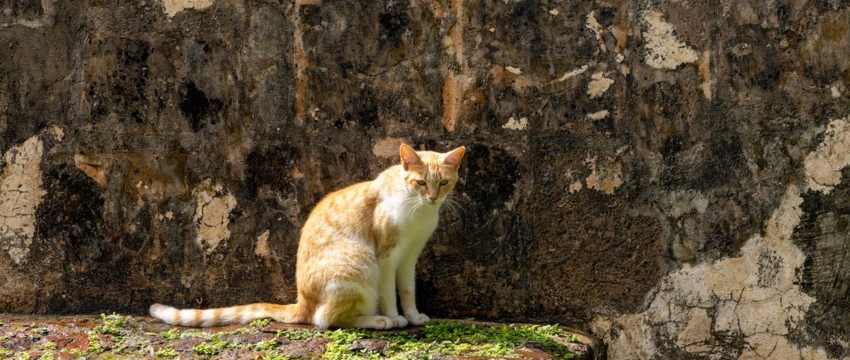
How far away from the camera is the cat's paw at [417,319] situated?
3.84m

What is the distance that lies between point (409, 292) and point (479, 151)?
0.73m

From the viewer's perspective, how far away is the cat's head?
3549mm

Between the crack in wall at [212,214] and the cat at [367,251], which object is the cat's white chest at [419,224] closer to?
the cat at [367,251]

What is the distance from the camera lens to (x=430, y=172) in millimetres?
3547

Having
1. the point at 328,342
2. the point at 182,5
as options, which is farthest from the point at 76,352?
the point at 182,5

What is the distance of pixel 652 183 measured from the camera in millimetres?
3760

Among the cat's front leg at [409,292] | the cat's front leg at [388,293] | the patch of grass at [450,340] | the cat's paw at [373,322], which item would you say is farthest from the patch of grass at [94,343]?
the cat's front leg at [409,292]

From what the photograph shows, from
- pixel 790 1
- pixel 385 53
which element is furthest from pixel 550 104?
pixel 790 1

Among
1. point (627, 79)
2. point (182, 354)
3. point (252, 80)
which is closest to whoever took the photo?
point (182, 354)

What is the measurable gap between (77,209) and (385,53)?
1705mm

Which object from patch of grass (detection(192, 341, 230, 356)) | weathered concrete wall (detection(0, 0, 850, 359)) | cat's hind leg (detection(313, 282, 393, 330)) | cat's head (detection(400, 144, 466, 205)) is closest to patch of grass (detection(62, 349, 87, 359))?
patch of grass (detection(192, 341, 230, 356))

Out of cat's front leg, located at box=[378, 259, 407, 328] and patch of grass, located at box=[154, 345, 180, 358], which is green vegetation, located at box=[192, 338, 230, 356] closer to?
patch of grass, located at box=[154, 345, 180, 358]

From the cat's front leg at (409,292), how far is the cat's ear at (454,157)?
0.52 metres

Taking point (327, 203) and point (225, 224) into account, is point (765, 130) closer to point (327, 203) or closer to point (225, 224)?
point (327, 203)
